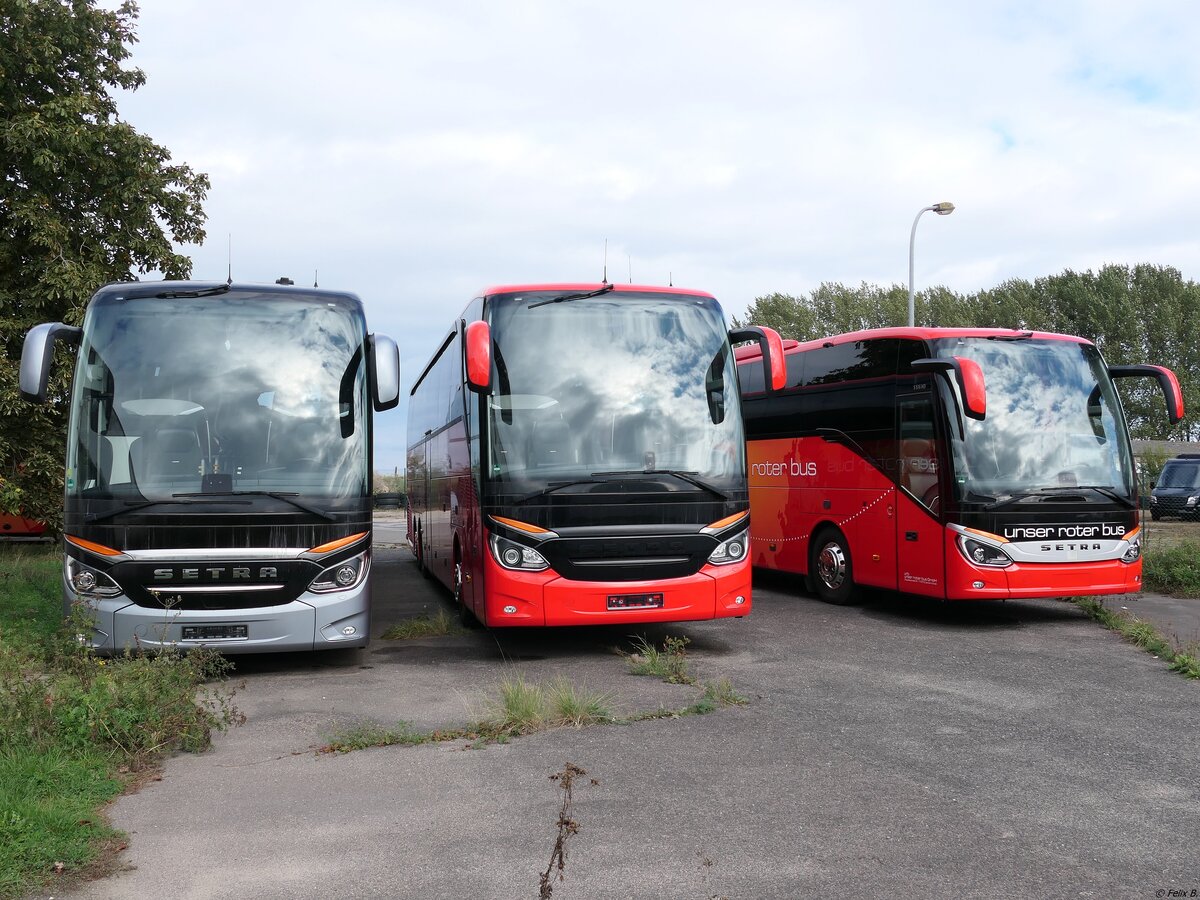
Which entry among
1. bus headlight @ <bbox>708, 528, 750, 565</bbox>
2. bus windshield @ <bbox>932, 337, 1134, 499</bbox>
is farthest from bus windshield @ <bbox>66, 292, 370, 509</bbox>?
bus windshield @ <bbox>932, 337, 1134, 499</bbox>

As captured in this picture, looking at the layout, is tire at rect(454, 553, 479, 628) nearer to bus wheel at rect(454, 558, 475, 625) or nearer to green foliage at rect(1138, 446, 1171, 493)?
bus wheel at rect(454, 558, 475, 625)

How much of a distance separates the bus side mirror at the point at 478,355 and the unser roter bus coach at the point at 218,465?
807 millimetres

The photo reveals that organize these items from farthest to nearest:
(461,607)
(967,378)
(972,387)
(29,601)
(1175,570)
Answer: (1175,570), (29,601), (461,607), (967,378), (972,387)

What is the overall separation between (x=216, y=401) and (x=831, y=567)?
8.18m

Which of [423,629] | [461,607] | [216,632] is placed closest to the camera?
[216,632]

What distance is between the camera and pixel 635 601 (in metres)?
10.3

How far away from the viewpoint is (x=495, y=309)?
10.6 m

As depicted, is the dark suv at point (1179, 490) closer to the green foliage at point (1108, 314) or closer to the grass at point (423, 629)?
the green foliage at point (1108, 314)

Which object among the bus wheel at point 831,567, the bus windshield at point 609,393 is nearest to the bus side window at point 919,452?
the bus wheel at point 831,567

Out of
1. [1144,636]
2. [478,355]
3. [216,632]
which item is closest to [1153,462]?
[1144,636]

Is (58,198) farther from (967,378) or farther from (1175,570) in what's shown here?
(1175,570)

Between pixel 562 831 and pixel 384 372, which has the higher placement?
pixel 384 372

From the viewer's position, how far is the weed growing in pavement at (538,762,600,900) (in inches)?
185

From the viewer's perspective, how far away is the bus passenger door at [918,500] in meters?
12.4
